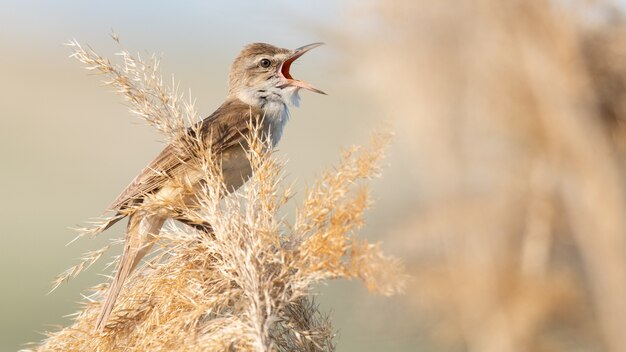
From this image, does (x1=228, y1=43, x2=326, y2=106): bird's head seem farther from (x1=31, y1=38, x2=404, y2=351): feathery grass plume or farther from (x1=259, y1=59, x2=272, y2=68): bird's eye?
(x1=31, y1=38, x2=404, y2=351): feathery grass plume

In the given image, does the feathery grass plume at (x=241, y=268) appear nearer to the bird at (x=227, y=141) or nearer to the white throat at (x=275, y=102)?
the bird at (x=227, y=141)

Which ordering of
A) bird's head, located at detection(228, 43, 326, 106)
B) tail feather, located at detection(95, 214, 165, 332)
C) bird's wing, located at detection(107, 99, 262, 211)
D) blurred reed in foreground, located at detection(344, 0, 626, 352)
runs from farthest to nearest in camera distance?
blurred reed in foreground, located at detection(344, 0, 626, 352) < bird's head, located at detection(228, 43, 326, 106) < bird's wing, located at detection(107, 99, 262, 211) < tail feather, located at detection(95, 214, 165, 332)

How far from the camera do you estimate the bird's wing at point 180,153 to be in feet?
6.83

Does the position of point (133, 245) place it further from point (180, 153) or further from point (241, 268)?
point (241, 268)

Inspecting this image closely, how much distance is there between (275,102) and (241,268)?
5.31ft

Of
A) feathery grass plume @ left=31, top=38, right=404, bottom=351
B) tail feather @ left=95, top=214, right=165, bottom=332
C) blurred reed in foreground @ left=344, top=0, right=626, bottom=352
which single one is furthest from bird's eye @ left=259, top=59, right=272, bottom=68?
blurred reed in foreground @ left=344, top=0, right=626, bottom=352

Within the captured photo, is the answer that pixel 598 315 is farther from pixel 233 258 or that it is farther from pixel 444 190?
pixel 233 258

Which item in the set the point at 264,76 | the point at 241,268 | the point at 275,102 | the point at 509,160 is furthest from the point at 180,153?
the point at 509,160

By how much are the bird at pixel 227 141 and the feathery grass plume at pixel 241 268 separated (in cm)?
6

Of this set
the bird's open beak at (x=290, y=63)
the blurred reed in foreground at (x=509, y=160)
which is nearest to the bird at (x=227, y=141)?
the bird's open beak at (x=290, y=63)

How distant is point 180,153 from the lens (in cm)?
186

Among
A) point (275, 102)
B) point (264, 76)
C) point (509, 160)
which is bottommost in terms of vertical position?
point (275, 102)

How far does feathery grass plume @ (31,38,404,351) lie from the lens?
1.41 m

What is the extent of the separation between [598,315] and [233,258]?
4.52m
